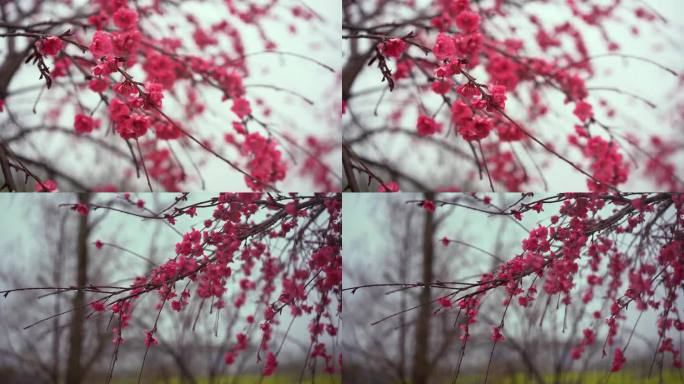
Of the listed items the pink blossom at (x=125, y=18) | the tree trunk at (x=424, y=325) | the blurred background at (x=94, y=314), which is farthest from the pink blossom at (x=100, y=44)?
the tree trunk at (x=424, y=325)

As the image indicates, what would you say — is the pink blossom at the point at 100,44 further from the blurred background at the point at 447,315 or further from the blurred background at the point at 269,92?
the blurred background at the point at 447,315

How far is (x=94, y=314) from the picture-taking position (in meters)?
1.78

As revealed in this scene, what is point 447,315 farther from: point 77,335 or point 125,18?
point 125,18

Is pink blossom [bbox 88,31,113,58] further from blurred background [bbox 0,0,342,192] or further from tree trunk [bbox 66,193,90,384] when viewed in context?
tree trunk [bbox 66,193,90,384]

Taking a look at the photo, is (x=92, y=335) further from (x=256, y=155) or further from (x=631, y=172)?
(x=631, y=172)

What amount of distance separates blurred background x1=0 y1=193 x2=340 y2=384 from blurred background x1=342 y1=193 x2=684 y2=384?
0.37m

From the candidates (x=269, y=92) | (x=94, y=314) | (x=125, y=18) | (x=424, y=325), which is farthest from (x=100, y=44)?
(x=424, y=325)

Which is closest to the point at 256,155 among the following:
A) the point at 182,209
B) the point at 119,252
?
the point at 182,209

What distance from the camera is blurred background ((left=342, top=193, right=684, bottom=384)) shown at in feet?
6.06

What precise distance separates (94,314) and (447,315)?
1004 millimetres

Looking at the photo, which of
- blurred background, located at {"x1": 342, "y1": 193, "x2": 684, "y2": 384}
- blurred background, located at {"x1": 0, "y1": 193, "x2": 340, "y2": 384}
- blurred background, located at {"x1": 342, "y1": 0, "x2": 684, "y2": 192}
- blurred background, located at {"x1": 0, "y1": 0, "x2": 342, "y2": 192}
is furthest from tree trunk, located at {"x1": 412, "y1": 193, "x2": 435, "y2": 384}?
blurred background, located at {"x1": 0, "y1": 193, "x2": 340, "y2": 384}

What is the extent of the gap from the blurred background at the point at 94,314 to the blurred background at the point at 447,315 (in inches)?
14.4

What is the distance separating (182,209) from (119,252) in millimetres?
213

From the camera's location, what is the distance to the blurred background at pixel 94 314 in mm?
1778
